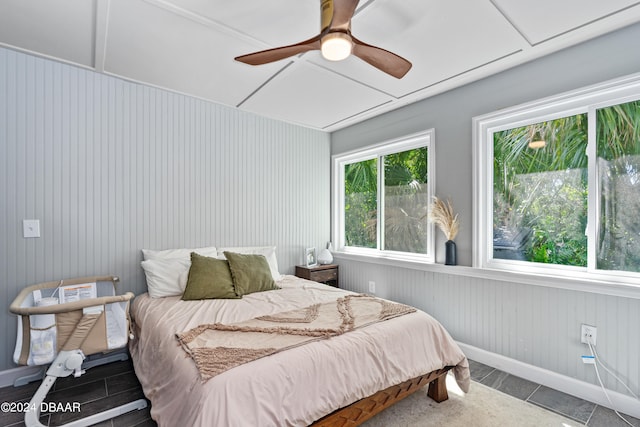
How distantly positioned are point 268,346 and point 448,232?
202cm

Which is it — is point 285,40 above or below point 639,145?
above

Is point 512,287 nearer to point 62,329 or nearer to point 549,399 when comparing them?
point 549,399

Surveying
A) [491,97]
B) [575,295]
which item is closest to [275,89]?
[491,97]

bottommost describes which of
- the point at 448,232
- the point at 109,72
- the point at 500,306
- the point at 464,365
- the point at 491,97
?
the point at 464,365

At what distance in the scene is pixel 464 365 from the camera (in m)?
2.09

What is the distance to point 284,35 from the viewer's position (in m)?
2.04

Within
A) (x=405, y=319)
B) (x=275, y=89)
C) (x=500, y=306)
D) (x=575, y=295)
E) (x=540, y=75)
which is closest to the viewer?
(x=405, y=319)

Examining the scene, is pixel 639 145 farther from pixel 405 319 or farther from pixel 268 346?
pixel 268 346

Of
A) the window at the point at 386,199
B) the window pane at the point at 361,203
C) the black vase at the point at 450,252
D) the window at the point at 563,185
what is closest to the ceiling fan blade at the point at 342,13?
the window at the point at 563,185

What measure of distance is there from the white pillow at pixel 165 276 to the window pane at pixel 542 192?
2.77 m

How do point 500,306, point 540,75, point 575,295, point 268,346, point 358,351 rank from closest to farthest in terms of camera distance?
point 268,346, point 358,351, point 575,295, point 540,75, point 500,306

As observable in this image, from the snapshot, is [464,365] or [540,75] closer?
[464,365]

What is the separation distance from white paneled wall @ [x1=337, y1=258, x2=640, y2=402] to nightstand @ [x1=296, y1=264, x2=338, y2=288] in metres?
0.94

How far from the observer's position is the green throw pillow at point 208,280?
248 centimetres
